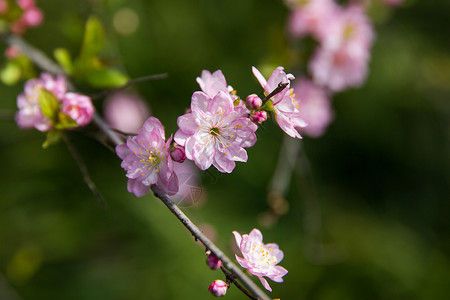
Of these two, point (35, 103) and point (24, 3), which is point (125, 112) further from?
point (35, 103)

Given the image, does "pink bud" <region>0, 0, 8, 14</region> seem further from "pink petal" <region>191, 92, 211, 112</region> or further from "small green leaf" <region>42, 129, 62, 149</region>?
"pink petal" <region>191, 92, 211, 112</region>

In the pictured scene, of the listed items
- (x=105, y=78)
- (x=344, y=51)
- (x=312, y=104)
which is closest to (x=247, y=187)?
(x=312, y=104)

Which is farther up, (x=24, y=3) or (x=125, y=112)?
(x=24, y=3)

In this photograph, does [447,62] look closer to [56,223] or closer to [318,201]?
[318,201]

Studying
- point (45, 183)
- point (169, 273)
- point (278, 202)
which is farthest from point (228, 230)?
point (45, 183)

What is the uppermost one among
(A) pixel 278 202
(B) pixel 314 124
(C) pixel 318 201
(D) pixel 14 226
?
(D) pixel 14 226

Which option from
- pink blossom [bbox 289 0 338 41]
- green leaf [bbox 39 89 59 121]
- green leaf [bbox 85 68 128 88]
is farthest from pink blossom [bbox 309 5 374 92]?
green leaf [bbox 39 89 59 121]

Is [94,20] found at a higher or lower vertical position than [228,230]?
higher
